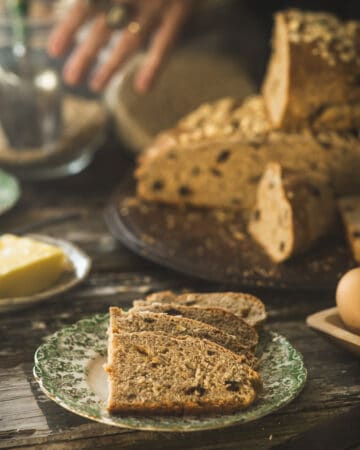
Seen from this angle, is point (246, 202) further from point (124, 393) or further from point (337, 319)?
point (124, 393)

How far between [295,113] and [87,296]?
1112 millimetres

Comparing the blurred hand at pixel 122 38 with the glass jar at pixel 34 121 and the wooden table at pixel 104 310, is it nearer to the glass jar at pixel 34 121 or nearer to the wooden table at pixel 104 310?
the glass jar at pixel 34 121

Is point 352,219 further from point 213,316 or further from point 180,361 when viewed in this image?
point 180,361

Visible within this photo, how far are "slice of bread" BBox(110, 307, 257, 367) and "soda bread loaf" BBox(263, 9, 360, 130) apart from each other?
134 cm

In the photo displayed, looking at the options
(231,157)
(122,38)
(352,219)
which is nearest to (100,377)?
(352,219)

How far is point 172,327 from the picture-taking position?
73.3 inches

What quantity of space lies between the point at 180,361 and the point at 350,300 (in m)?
0.49

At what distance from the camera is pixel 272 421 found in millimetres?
1804

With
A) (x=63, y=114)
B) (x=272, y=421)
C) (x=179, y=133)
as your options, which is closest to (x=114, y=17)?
(x=63, y=114)

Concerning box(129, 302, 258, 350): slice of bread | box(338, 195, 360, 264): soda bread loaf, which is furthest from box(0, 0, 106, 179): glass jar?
box(129, 302, 258, 350): slice of bread

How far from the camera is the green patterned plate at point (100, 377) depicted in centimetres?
160

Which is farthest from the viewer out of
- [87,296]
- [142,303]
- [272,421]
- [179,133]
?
[179,133]

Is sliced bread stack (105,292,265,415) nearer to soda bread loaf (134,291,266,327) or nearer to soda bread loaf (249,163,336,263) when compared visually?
soda bread loaf (134,291,266,327)

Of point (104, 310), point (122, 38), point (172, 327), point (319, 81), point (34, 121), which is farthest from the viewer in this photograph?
point (122, 38)
